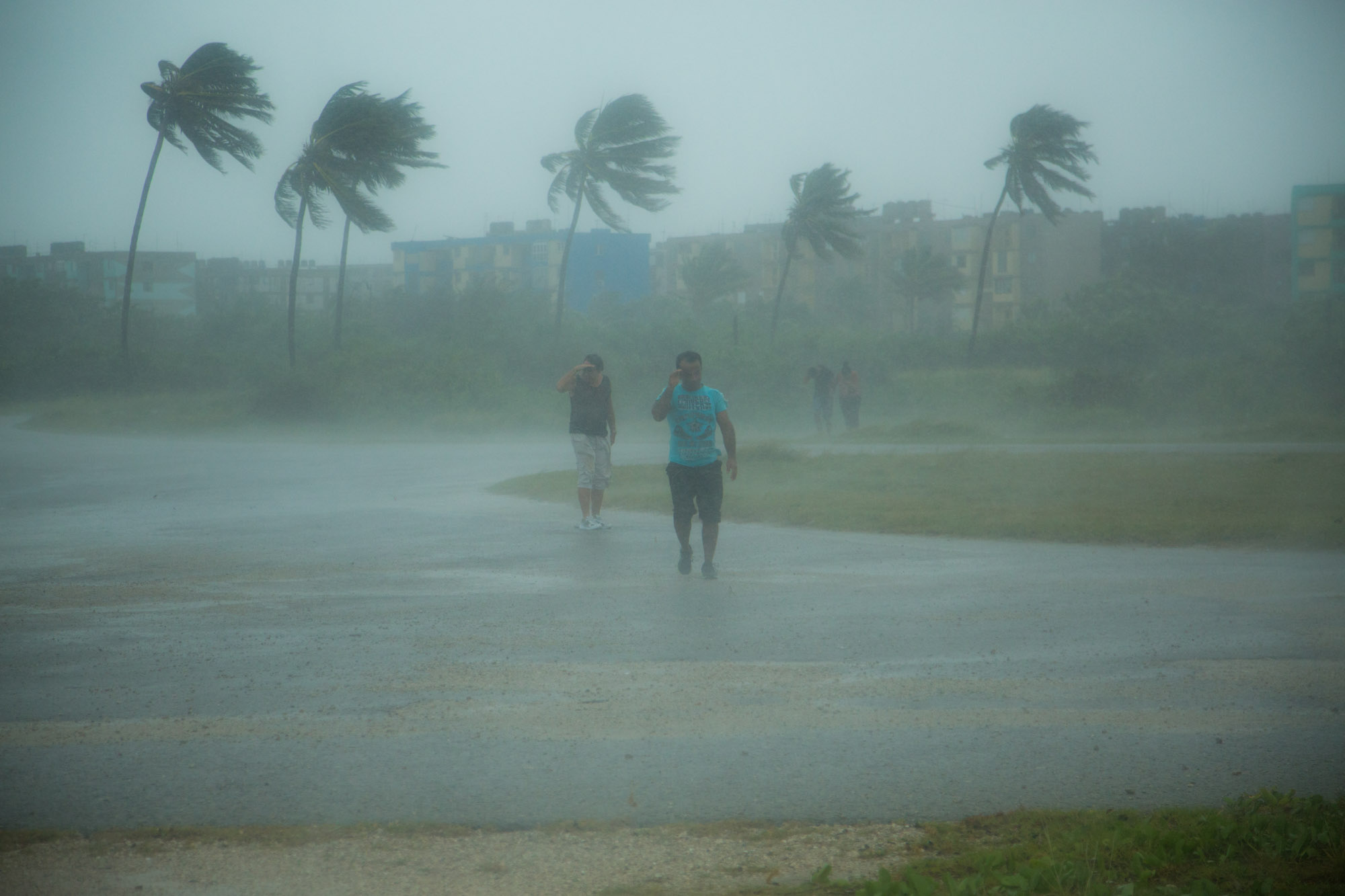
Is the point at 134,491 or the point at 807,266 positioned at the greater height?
the point at 807,266

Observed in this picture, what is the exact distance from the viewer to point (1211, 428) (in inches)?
1187

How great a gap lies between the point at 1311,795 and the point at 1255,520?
8184 millimetres

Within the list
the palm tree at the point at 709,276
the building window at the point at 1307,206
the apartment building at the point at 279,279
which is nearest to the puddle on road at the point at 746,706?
the building window at the point at 1307,206

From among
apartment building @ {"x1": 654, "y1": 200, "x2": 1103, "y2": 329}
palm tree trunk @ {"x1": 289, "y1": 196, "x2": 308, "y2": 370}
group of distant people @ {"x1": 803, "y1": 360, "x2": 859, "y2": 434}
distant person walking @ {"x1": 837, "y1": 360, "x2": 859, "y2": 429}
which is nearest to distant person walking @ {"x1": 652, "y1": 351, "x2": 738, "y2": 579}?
group of distant people @ {"x1": 803, "y1": 360, "x2": 859, "y2": 434}

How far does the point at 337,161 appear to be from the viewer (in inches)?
1455

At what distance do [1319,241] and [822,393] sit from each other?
139ft

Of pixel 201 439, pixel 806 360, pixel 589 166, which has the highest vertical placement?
pixel 589 166

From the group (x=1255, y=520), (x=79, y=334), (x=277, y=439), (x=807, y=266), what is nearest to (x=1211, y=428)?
(x=1255, y=520)

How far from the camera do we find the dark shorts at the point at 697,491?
928cm

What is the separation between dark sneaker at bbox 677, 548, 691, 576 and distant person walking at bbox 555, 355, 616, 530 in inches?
117

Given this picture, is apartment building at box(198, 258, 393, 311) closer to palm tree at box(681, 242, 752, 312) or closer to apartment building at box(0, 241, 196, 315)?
apartment building at box(0, 241, 196, 315)

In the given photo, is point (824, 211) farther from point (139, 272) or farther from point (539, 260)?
point (139, 272)

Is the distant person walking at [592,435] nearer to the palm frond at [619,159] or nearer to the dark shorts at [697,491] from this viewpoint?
the dark shorts at [697,491]

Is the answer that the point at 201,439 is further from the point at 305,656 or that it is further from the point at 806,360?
the point at 305,656
